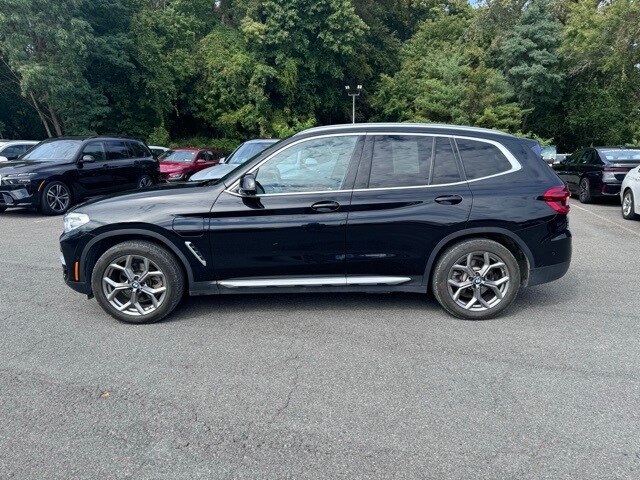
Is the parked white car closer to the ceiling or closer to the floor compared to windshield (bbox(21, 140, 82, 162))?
closer to the floor

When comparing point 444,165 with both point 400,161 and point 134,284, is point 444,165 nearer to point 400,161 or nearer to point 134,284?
point 400,161

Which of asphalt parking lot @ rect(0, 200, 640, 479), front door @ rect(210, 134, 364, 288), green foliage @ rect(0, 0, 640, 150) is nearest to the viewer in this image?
asphalt parking lot @ rect(0, 200, 640, 479)

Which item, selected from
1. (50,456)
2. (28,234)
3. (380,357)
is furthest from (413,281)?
(28,234)

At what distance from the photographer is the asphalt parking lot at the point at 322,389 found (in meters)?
2.65

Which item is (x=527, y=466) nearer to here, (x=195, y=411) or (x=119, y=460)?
(x=195, y=411)

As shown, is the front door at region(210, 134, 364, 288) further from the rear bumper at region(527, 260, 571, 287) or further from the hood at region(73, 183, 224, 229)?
the rear bumper at region(527, 260, 571, 287)

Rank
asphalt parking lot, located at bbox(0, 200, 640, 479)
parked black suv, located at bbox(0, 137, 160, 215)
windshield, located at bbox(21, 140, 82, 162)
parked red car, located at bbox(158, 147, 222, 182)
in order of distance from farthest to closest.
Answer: parked red car, located at bbox(158, 147, 222, 182) < windshield, located at bbox(21, 140, 82, 162) < parked black suv, located at bbox(0, 137, 160, 215) < asphalt parking lot, located at bbox(0, 200, 640, 479)

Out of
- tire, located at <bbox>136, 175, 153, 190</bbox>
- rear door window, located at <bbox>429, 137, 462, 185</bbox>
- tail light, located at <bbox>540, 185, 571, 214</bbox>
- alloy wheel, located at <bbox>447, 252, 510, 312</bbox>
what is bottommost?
alloy wheel, located at <bbox>447, 252, 510, 312</bbox>

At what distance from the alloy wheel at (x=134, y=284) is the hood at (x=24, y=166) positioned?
7.59m

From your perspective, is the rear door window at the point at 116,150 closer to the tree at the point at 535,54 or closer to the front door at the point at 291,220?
the front door at the point at 291,220

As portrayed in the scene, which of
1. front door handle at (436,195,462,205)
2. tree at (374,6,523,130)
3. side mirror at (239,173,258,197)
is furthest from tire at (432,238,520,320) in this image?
tree at (374,6,523,130)

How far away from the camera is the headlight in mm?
4578

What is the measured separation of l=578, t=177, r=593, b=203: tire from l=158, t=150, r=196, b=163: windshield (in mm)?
12171

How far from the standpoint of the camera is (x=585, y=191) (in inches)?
523
